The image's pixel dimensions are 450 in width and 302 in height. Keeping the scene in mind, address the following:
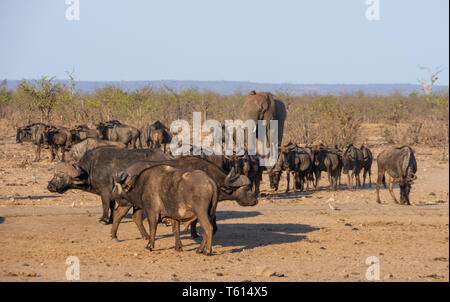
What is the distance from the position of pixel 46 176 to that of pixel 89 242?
9.95 metres

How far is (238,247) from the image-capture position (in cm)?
1111

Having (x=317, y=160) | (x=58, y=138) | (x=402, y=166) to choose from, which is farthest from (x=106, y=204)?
(x=58, y=138)

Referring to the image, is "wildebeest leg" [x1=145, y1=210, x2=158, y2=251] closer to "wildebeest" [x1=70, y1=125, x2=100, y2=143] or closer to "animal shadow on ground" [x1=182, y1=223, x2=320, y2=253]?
"animal shadow on ground" [x1=182, y1=223, x2=320, y2=253]

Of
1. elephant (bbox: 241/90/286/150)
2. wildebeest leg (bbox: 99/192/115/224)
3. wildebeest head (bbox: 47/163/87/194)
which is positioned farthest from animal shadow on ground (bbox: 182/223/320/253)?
elephant (bbox: 241/90/286/150)

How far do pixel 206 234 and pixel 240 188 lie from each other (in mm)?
1433

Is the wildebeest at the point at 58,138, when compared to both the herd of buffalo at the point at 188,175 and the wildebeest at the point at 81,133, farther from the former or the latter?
the herd of buffalo at the point at 188,175

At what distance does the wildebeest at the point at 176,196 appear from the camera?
10016mm

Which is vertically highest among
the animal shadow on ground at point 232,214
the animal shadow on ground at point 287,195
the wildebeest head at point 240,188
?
the wildebeest head at point 240,188

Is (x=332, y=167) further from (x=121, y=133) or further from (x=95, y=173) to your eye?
(x=121, y=133)

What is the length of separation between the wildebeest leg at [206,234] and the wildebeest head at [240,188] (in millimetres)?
1236

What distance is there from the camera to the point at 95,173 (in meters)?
13.0

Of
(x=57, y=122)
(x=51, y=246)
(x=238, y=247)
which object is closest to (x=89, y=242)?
(x=51, y=246)

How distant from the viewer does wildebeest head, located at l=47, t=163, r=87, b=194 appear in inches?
503

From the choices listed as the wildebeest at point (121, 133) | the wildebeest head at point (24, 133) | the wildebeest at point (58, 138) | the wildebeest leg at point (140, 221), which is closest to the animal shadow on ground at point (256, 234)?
the wildebeest leg at point (140, 221)
